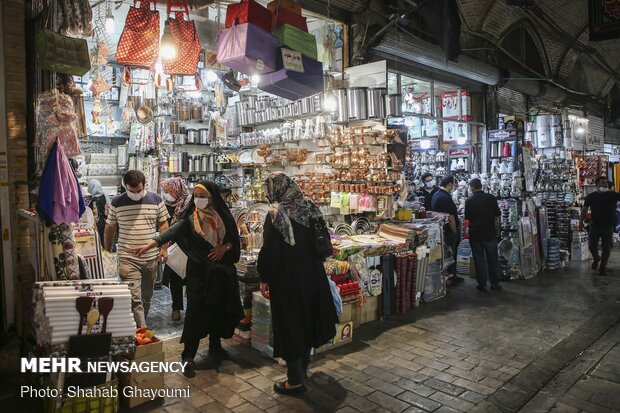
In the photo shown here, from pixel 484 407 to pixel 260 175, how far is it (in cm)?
611

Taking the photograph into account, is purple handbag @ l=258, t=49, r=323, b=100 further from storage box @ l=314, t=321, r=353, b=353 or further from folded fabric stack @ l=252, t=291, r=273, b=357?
storage box @ l=314, t=321, r=353, b=353

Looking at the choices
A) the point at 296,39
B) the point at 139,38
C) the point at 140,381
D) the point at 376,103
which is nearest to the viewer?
the point at 140,381

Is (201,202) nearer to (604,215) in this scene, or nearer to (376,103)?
(376,103)

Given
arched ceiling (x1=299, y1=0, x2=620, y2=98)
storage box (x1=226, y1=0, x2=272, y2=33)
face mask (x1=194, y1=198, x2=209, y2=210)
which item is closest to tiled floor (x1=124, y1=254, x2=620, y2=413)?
face mask (x1=194, y1=198, x2=209, y2=210)

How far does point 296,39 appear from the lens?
5461 millimetres

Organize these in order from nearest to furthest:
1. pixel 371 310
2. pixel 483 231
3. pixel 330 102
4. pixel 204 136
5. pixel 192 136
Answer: pixel 371 310 → pixel 330 102 → pixel 483 231 → pixel 192 136 → pixel 204 136

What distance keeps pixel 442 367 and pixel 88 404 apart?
326 cm

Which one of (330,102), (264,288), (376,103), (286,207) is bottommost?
(264,288)

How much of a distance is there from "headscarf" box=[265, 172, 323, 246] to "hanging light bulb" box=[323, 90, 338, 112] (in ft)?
11.9

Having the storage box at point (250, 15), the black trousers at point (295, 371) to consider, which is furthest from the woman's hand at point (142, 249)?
the storage box at point (250, 15)

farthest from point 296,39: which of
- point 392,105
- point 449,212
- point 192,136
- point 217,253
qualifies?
point 192,136

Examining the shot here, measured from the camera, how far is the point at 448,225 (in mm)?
8312

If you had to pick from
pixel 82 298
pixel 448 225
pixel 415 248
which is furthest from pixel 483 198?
pixel 82 298

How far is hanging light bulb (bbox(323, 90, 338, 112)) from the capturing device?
7.46 m
